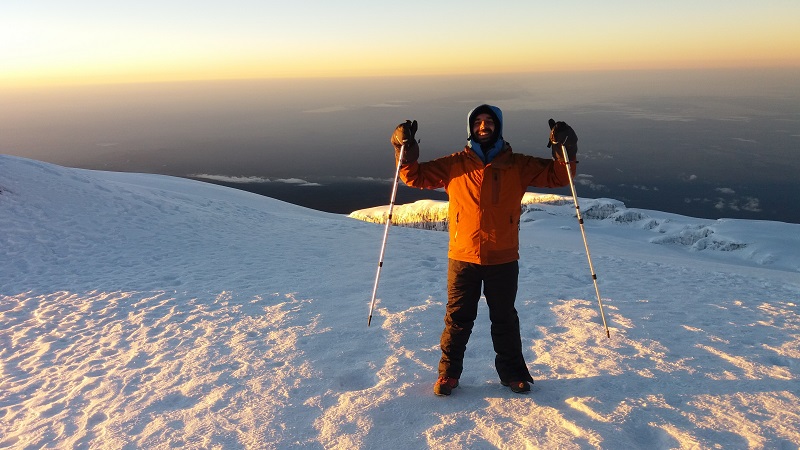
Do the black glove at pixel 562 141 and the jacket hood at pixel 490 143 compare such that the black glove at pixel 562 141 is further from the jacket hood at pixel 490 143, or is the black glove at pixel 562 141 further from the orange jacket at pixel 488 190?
the jacket hood at pixel 490 143

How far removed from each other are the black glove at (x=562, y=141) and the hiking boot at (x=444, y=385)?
6.95ft

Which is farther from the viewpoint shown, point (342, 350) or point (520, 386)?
point (342, 350)

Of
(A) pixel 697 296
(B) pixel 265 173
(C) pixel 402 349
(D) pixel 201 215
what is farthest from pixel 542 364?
(B) pixel 265 173

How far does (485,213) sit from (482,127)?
707 millimetres

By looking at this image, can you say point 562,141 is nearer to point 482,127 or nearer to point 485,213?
point 482,127

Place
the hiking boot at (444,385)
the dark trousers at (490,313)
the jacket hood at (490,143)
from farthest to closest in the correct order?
the hiking boot at (444,385) → the dark trousers at (490,313) → the jacket hood at (490,143)

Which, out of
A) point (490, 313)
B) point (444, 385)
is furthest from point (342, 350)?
point (490, 313)

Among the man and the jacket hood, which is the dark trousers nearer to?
the man

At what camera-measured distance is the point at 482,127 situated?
12.4 ft

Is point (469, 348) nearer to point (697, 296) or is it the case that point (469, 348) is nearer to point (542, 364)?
point (542, 364)

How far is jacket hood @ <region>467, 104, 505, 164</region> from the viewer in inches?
148

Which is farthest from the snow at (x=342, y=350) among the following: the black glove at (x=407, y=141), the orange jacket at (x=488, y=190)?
the black glove at (x=407, y=141)

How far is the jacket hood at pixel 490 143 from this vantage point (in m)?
3.75

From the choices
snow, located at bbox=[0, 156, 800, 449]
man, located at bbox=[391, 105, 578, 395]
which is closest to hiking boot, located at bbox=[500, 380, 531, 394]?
man, located at bbox=[391, 105, 578, 395]
